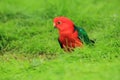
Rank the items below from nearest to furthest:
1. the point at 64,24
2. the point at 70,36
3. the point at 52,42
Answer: the point at 70,36
the point at 64,24
the point at 52,42

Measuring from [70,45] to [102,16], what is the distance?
183 cm

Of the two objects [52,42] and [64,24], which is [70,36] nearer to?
A: [64,24]

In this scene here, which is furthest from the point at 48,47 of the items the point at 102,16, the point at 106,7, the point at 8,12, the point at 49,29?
the point at 106,7

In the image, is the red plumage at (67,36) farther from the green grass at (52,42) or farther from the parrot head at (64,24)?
the green grass at (52,42)

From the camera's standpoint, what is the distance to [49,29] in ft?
27.7

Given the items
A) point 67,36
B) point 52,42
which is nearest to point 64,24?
point 67,36

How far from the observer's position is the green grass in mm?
6078

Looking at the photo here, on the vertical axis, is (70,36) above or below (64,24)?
below

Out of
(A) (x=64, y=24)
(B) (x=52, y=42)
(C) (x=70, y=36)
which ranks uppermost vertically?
(A) (x=64, y=24)

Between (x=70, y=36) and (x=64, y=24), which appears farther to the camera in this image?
(x=64, y=24)

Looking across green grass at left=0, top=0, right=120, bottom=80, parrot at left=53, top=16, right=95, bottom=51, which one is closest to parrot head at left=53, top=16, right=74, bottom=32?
parrot at left=53, top=16, right=95, bottom=51

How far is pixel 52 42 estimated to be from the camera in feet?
25.6

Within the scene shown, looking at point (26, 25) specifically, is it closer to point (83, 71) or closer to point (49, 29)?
point (49, 29)

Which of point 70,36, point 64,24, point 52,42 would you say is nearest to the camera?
point 70,36
